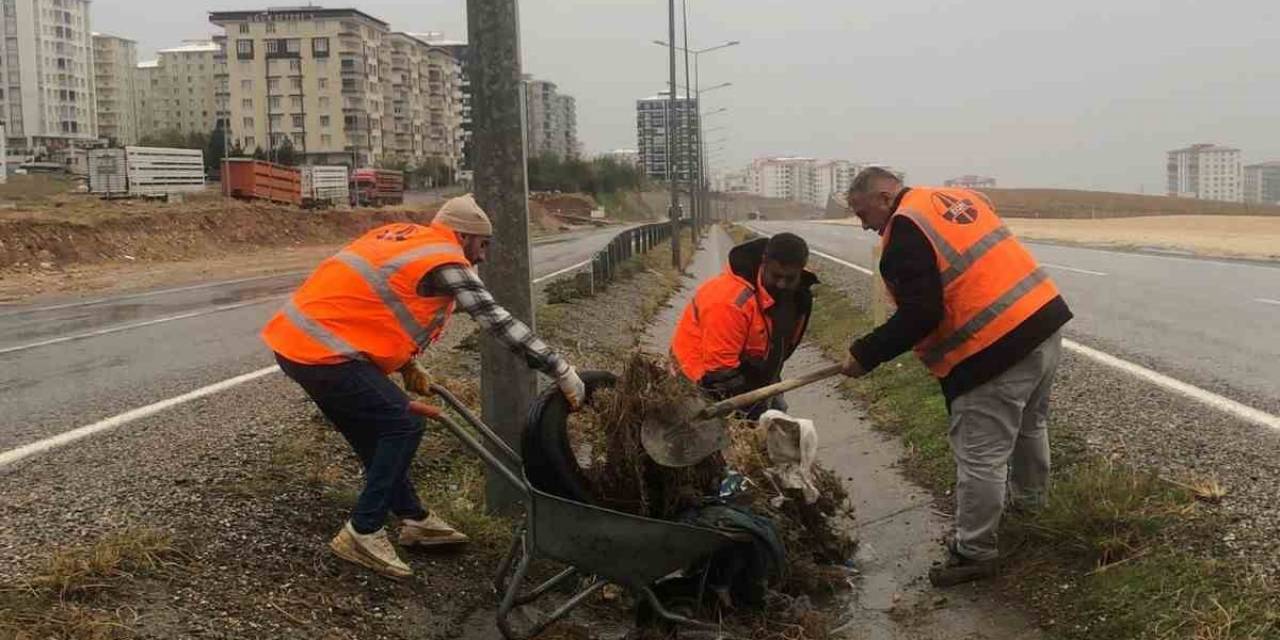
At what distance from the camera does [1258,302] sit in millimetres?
14156

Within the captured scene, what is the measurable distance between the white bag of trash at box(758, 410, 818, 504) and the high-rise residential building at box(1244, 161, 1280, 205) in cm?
17067

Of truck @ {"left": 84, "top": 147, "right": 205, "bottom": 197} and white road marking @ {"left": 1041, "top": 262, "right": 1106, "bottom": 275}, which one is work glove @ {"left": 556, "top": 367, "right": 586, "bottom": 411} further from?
truck @ {"left": 84, "top": 147, "right": 205, "bottom": 197}

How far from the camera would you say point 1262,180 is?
518ft

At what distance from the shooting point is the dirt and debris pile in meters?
4.45

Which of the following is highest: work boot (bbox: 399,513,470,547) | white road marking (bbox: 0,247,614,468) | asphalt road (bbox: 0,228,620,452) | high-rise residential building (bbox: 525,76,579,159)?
high-rise residential building (bbox: 525,76,579,159)

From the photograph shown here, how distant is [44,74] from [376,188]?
75.8 metres

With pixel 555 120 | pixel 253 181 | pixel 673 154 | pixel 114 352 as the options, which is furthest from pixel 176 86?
pixel 114 352

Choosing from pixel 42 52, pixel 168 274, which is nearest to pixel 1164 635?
pixel 168 274

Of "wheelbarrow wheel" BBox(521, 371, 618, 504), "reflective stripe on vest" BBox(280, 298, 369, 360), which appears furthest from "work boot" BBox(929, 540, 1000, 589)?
"reflective stripe on vest" BBox(280, 298, 369, 360)

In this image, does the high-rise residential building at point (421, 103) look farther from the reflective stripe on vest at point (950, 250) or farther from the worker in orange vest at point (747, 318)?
the reflective stripe on vest at point (950, 250)

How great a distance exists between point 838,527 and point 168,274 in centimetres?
2146

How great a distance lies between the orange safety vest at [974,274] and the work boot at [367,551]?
2520 millimetres

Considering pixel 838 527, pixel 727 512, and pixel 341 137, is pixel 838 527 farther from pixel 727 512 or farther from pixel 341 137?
pixel 341 137

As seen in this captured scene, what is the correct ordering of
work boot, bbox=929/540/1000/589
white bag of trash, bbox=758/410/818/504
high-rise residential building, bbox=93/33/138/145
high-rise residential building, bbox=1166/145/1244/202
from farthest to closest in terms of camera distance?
high-rise residential building, bbox=1166/145/1244/202 → high-rise residential building, bbox=93/33/138/145 → white bag of trash, bbox=758/410/818/504 → work boot, bbox=929/540/1000/589
